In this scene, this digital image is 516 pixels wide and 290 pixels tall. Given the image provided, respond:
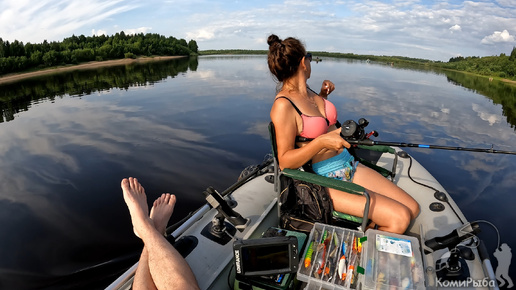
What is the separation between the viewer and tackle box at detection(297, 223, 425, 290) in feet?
6.23

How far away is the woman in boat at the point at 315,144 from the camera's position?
246cm

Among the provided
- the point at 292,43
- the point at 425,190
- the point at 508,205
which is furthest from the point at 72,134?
the point at 508,205

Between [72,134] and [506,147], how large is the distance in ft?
51.5

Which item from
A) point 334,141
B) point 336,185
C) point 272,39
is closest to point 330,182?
point 336,185

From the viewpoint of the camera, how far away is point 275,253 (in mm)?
1973

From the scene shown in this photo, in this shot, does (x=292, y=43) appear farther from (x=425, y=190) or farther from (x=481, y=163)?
(x=481, y=163)

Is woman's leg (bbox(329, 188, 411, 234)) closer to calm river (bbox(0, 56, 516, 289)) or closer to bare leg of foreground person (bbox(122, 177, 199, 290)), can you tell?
bare leg of foreground person (bbox(122, 177, 199, 290))

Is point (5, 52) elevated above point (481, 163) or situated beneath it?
elevated above

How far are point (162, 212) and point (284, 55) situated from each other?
2.00m

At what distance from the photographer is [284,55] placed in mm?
2699

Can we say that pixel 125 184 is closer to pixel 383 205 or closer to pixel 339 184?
pixel 339 184

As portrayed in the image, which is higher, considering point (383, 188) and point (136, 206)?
point (383, 188)

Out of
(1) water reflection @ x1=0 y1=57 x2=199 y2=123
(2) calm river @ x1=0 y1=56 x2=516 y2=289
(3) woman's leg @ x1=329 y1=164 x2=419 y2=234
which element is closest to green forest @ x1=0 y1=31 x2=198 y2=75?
(1) water reflection @ x1=0 y1=57 x2=199 y2=123

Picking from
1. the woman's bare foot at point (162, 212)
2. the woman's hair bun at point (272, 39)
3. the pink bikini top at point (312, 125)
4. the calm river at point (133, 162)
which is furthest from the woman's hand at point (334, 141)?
the calm river at point (133, 162)
